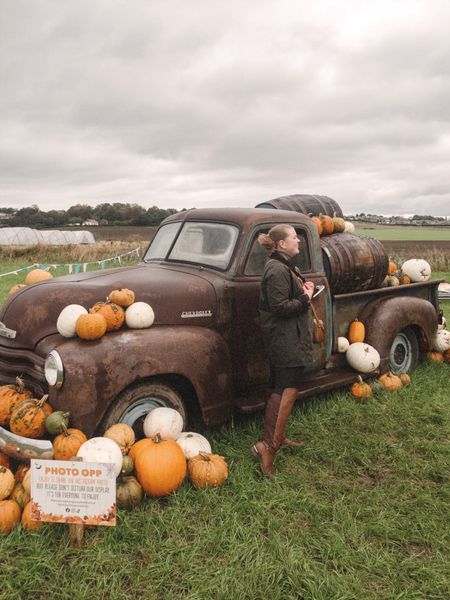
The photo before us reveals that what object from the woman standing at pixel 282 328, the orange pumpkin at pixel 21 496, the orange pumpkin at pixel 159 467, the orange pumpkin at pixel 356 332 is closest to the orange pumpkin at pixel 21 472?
the orange pumpkin at pixel 21 496

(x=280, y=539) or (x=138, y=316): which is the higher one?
(x=138, y=316)

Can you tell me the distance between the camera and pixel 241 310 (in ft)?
14.1

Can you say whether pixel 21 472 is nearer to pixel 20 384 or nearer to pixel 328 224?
pixel 20 384

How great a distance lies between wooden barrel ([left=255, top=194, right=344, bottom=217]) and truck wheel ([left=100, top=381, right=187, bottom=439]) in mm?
2972

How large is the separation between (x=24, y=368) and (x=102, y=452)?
1099 mm

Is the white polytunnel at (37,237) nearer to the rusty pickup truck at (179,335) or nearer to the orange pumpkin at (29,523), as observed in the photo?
the rusty pickup truck at (179,335)

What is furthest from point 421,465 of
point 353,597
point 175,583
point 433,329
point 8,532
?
point 8,532

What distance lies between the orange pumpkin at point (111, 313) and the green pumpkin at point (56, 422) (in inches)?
29.3

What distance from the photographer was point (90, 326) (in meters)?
3.43

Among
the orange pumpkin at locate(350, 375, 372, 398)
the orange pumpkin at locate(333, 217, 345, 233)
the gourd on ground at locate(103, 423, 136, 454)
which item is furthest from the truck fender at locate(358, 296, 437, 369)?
the gourd on ground at locate(103, 423, 136, 454)

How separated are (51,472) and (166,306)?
169 centimetres

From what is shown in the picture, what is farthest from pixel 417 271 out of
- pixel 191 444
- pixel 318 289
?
pixel 191 444

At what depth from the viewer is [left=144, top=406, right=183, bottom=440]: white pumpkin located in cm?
354

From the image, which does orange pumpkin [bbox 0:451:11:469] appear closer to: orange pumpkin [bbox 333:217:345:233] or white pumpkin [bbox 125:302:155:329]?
white pumpkin [bbox 125:302:155:329]
